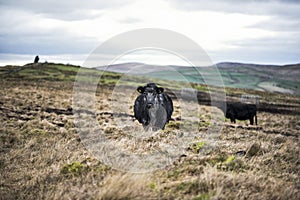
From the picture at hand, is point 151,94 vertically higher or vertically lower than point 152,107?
higher

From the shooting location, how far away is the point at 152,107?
14500mm

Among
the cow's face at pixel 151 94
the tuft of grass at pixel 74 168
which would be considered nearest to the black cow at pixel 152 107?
the cow's face at pixel 151 94

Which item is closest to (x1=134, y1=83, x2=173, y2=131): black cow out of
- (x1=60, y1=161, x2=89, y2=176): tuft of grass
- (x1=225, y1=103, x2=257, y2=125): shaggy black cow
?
(x1=60, y1=161, x2=89, y2=176): tuft of grass

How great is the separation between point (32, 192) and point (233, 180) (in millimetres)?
4007

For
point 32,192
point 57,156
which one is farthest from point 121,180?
point 57,156

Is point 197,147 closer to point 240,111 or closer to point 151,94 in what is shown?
point 151,94

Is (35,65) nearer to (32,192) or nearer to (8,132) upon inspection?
(8,132)

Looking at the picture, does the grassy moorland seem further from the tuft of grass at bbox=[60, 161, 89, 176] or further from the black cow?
the black cow

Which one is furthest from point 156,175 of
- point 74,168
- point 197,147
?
point 197,147

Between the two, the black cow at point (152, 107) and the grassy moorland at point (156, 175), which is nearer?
the grassy moorland at point (156, 175)

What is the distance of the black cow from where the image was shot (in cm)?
1424

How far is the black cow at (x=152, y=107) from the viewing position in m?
14.2

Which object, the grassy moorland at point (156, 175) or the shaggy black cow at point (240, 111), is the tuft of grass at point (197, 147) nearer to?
the grassy moorland at point (156, 175)

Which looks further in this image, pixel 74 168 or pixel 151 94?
pixel 151 94
